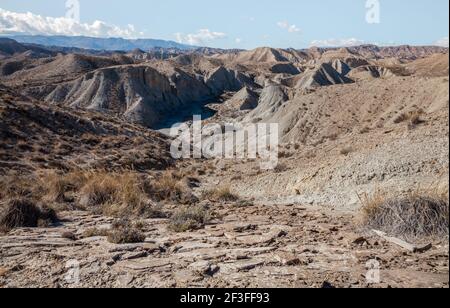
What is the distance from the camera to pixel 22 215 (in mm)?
8367

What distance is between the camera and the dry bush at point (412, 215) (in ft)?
19.8

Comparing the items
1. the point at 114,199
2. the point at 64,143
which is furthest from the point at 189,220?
the point at 64,143

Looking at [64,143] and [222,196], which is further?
[64,143]

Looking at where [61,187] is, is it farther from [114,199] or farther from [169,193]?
[169,193]

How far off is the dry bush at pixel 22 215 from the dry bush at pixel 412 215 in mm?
5733

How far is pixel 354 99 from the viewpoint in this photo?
103 feet

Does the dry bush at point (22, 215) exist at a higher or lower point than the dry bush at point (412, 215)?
lower

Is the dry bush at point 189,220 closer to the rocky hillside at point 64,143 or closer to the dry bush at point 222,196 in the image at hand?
the dry bush at point 222,196

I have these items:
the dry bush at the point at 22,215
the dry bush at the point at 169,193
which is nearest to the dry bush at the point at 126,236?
the dry bush at the point at 22,215

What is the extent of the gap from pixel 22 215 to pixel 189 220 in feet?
9.93

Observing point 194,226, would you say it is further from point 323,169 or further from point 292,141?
point 292,141

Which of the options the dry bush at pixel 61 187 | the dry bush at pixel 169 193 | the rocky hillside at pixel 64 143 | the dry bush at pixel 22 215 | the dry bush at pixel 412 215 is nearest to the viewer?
the dry bush at pixel 412 215

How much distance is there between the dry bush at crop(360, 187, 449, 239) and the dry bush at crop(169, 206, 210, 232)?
110 inches
